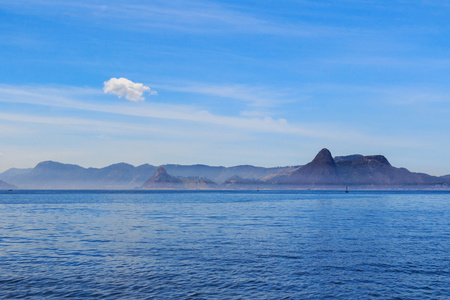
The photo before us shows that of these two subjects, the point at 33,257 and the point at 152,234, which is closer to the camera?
the point at 33,257

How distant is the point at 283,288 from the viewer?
22.9 m

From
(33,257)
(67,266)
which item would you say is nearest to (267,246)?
(67,266)

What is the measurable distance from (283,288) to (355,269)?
7.85 m

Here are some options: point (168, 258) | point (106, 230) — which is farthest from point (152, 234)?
point (168, 258)

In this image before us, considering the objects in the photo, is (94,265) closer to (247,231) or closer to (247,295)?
(247,295)

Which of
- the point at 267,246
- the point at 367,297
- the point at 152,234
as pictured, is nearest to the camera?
the point at 367,297

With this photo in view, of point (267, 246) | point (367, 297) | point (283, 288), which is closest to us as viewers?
point (367, 297)

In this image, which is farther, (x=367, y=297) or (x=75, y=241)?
(x=75, y=241)

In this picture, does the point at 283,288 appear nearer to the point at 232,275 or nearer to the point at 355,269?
the point at 232,275

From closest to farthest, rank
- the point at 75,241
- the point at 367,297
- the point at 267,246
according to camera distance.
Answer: the point at 367,297 < the point at 267,246 < the point at 75,241

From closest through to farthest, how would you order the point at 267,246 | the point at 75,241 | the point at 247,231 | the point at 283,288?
the point at 283,288 < the point at 267,246 < the point at 75,241 < the point at 247,231

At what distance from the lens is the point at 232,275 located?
25.9m

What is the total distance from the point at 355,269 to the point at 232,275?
357 inches

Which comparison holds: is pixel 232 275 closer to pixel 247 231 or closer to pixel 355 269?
pixel 355 269
